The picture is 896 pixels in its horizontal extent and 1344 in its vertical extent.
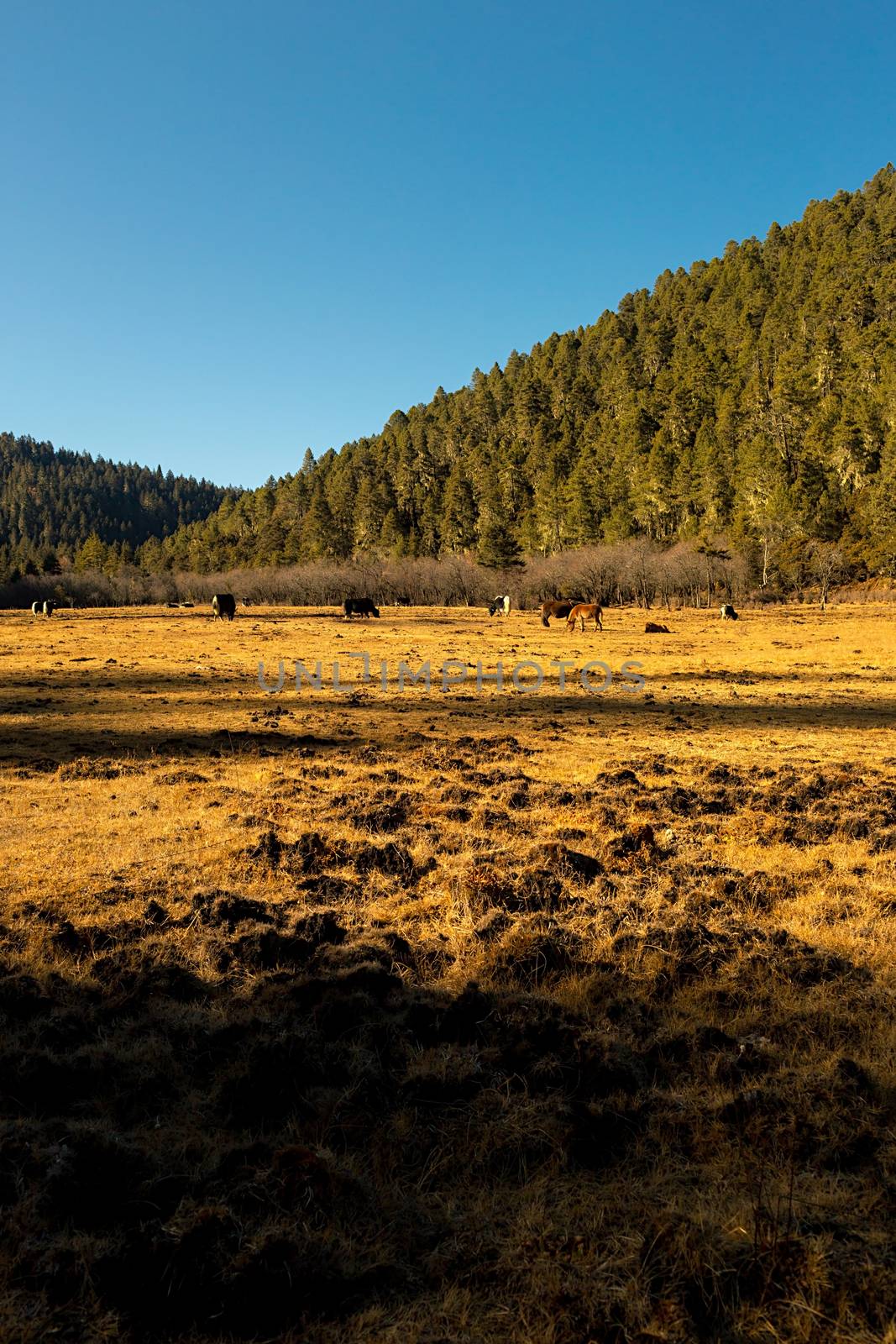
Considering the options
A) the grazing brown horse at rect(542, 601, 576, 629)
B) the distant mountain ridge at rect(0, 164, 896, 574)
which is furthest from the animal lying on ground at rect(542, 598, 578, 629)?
the distant mountain ridge at rect(0, 164, 896, 574)

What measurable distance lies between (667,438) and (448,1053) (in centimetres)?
13264

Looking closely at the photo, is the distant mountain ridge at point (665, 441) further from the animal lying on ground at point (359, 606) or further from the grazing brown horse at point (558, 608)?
the grazing brown horse at point (558, 608)

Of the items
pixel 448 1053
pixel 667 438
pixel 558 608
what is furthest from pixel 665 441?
pixel 448 1053

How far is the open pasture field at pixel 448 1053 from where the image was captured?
2973 mm

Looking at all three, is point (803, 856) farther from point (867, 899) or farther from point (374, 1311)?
point (374, 1311)

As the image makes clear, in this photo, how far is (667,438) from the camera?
124 m

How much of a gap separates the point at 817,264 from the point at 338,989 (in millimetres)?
167667

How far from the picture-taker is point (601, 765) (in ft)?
41.9

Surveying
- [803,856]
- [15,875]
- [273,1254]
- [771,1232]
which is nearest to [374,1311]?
[273,1254]

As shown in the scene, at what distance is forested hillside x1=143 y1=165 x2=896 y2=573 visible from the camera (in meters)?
90.4

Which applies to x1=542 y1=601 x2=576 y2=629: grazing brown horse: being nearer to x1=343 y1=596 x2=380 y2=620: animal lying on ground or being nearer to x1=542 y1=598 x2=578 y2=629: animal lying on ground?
x1=542 y1=598 x2=578 y2=629: animal lying on ground

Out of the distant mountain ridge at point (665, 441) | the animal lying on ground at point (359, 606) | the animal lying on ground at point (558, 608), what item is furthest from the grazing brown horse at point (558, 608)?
→ the distant mountain ridge at point (665, 441)

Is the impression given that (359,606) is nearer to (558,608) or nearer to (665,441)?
(558,608)

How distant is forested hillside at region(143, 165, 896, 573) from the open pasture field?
250ft
